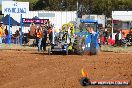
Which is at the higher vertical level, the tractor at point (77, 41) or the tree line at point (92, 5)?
the tree line at point (92, 5)

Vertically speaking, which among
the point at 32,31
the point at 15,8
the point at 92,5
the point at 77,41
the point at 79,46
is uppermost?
the point at 92,5

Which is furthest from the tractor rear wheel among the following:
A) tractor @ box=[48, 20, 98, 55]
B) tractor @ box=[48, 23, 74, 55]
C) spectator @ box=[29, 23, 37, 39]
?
spectator @ box=[29, 23, 37, 39]

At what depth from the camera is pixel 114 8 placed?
87250 millimetres

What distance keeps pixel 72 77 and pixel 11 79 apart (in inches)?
69.0

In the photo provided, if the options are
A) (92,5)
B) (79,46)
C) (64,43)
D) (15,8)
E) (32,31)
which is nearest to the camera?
(79,46)

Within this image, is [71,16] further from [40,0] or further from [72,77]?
[40,0]

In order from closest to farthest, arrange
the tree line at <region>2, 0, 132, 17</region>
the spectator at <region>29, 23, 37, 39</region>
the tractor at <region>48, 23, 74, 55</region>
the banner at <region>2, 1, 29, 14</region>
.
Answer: the tractor at <region>48, 23, 74, 55</region>
the banner at <region>2, 1, 29, 14</region>
the spectator at <region>29, 23, 37, 39</region>
the tree line at <region>2, 0, 132, 17</region>

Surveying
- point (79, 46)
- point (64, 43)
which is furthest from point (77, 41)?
point (64, 43)

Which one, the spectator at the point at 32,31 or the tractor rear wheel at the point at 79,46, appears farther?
the spectator at the point at 32,31

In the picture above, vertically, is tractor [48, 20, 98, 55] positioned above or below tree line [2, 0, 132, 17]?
below

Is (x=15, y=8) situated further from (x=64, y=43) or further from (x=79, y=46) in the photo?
(x=79, y=46)

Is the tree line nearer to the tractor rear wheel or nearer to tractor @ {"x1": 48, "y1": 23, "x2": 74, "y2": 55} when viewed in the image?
tractor @ {"x1": 48, "y1": 23, "x2": 74, "y2": 55}

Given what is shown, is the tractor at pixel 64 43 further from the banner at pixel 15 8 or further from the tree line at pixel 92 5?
the tree line at pixel 92 5

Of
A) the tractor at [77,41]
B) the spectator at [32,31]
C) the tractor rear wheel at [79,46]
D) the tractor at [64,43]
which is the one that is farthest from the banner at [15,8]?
the tractor rear wheel at [79,46]
